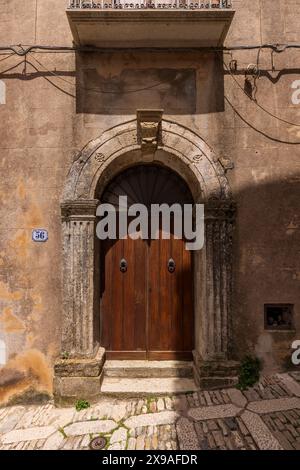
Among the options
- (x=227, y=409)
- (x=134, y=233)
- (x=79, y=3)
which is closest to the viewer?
(x=227, y=409)

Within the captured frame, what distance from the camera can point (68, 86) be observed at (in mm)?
4531

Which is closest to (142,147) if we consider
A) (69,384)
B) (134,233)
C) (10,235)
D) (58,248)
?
(134,233)

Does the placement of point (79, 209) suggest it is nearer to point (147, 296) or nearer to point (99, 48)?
point (147, 296)

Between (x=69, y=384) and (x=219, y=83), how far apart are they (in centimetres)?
461

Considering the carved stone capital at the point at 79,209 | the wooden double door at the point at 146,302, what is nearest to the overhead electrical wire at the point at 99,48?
the carved stone capital at the point at 79,209

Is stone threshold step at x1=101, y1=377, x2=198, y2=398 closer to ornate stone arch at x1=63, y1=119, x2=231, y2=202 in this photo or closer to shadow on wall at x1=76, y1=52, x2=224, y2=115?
ornate stone arch at x1=63, y1=119, x2=231, y2=202

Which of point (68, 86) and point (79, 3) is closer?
point (79, 3)

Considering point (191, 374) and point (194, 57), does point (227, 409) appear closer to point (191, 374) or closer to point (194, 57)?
point (191, 374)

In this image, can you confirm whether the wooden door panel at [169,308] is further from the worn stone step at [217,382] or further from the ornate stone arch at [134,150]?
the ornate stone arch at [134,150]

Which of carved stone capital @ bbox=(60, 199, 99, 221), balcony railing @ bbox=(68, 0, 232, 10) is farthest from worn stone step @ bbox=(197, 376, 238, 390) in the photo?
balcony railing @ bbox=(68, 0, 232, 10)

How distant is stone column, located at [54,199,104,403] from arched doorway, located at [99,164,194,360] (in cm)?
47

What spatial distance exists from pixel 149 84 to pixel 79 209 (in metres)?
2.06

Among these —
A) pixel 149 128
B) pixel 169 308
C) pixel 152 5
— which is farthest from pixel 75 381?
pixel 152 5

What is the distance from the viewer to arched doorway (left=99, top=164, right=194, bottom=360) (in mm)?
4812
